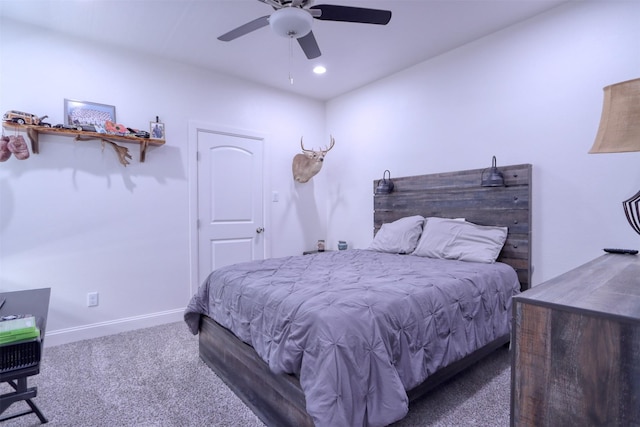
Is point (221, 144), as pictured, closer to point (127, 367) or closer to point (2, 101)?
point (2, 101)

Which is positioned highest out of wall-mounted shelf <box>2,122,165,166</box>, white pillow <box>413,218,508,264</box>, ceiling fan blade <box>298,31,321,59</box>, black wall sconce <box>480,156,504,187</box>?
ceiling fan blade <box>298,31,321,59</box>

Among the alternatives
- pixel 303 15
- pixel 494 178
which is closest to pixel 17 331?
pixel 303 15

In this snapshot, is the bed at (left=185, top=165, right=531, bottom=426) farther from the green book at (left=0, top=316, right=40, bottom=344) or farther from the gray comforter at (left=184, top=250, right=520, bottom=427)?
the green book at (left=0, top=316, right=40, bottom=344)

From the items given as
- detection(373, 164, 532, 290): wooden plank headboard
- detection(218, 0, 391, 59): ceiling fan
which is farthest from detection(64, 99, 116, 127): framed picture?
detection(373, 164, 532, 290): wooden plank headboard

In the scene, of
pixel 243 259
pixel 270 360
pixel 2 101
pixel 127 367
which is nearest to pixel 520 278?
pixel 270 360

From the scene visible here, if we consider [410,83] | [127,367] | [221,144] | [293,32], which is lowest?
[127,367]

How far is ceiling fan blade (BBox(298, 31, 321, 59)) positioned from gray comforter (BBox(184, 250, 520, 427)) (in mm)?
1606

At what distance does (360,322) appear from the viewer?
1397mm

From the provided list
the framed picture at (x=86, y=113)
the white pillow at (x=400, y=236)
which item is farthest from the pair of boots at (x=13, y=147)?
the white pillow at (x=400, y=236)

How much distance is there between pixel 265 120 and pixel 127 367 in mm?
2980

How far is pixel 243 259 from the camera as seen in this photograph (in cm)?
389

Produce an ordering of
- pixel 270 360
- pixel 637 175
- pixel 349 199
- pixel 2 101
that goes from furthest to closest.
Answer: pixel 349 199 < pixel 2 101 < pixel 637 175 < pixel 270 360

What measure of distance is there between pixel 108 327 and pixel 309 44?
3052mm

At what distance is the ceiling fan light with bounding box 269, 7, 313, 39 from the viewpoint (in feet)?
6.01
